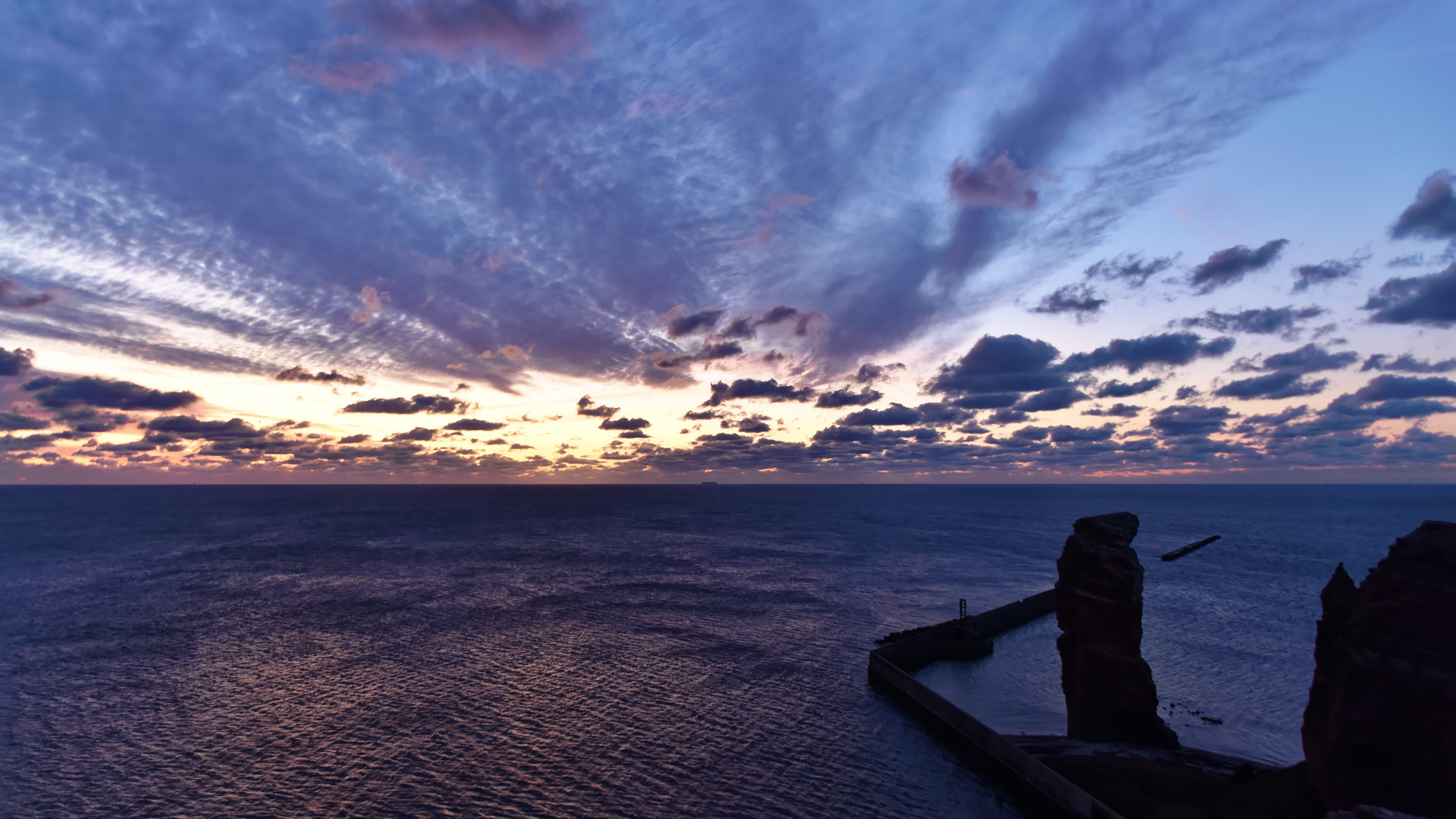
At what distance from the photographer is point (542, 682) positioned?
45.1m

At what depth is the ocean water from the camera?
102ft

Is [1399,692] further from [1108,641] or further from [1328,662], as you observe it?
[1108,641]

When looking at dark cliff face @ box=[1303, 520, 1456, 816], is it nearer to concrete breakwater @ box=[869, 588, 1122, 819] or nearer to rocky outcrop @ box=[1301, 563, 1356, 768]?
rocky outcrop @ box=[1301, 563, 1356, 768]

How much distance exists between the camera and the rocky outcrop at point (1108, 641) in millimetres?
33844

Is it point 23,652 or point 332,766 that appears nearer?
point 332,766

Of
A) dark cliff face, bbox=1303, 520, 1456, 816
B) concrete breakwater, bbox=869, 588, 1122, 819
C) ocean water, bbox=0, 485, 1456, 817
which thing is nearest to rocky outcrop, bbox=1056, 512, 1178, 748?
ocean water, bbox=0, 485, 1456, 817

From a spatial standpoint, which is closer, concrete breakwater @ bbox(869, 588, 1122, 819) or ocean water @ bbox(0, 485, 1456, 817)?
concrete breakwater @ bbox(869, 588, 1122, 819)

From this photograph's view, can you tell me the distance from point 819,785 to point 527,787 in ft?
50.1

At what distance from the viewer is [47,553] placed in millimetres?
102688

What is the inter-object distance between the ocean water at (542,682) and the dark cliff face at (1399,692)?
533 inches

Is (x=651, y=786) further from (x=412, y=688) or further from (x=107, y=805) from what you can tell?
(x=107, y=805)

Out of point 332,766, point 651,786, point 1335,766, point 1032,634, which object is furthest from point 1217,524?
point 332,766

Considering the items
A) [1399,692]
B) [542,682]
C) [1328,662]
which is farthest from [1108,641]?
[542,682]

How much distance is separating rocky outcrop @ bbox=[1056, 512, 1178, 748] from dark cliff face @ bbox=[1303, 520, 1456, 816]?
1013cm
